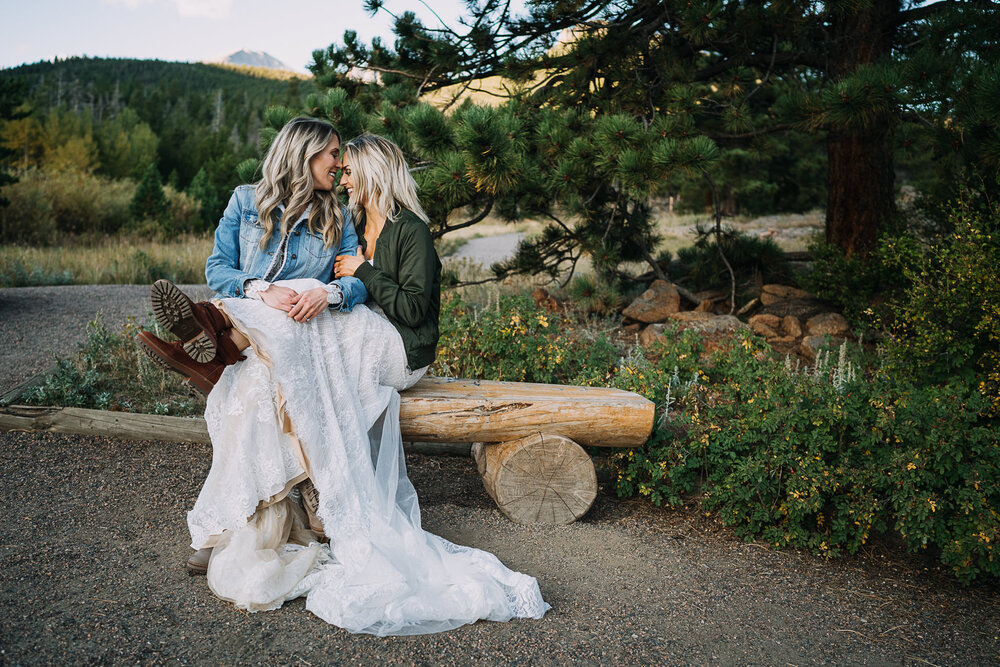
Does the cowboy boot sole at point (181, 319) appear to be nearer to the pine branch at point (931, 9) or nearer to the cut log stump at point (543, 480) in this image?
the cut log stump at point (543, 480)

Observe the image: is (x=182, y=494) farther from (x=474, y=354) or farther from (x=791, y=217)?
(x=791, y=217)

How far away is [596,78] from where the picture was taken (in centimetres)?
634

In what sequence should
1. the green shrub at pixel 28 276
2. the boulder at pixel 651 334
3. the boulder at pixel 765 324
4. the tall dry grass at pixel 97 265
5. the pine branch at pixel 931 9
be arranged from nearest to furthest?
the pine branch at pixel 931 9
the boulder at pixel 651 334
the boulder at pixel 765 324
the green shrub at pixel 28 276
the tall dry grass at pixel 97 265

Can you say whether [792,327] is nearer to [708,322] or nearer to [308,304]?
[708,322]

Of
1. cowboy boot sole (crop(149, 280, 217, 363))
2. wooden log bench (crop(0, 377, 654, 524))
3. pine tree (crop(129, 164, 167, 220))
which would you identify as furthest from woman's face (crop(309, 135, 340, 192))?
pine tree (crop(129, 164, 167, 220))

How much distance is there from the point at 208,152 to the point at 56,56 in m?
44.8

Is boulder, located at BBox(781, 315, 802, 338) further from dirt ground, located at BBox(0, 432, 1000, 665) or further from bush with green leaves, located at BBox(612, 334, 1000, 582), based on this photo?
dirt ground, located at BBox(0, 432, 1000, 665)

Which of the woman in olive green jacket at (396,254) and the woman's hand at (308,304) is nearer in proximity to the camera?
the woman's hand at (308,304)

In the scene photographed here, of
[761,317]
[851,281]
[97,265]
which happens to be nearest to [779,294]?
[761,317]

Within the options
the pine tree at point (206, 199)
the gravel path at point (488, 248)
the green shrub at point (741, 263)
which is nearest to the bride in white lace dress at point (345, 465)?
the green shrub at point (741, 263)

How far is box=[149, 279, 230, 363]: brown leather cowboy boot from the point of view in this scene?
8.55ft

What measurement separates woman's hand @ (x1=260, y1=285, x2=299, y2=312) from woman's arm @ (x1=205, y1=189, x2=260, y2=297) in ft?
0.51

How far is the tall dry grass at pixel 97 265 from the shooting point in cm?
869

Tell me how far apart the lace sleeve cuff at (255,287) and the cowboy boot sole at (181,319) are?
0.34 m
